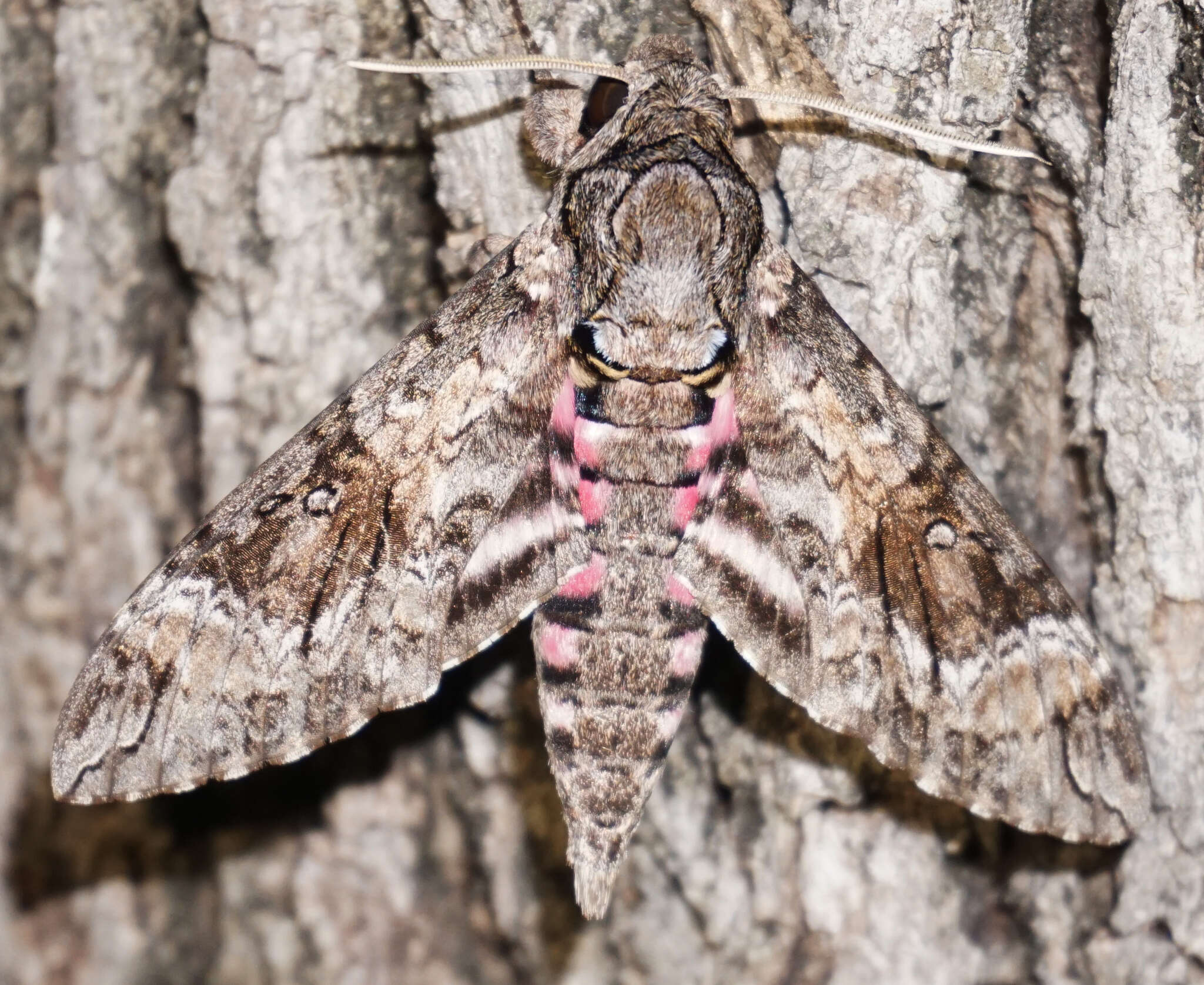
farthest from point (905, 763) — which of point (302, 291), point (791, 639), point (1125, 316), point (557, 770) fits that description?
point (302, 291)

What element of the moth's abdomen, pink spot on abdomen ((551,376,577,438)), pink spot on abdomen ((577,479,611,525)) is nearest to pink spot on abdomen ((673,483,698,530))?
the moth's abdomen

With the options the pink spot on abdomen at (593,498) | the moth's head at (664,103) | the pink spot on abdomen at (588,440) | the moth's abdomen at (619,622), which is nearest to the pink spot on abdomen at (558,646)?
the moth's abdomen at (619,622)

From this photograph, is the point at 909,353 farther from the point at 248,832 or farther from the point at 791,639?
the point at 248,832

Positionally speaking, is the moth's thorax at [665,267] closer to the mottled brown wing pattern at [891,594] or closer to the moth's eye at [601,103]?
the mottled brown wing pattern at [891,594]

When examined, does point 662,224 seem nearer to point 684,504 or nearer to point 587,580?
point 684,504

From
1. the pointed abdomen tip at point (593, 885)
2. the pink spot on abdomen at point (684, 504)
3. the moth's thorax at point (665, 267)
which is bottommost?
the pointed abdomen tip at point (593, 885)
